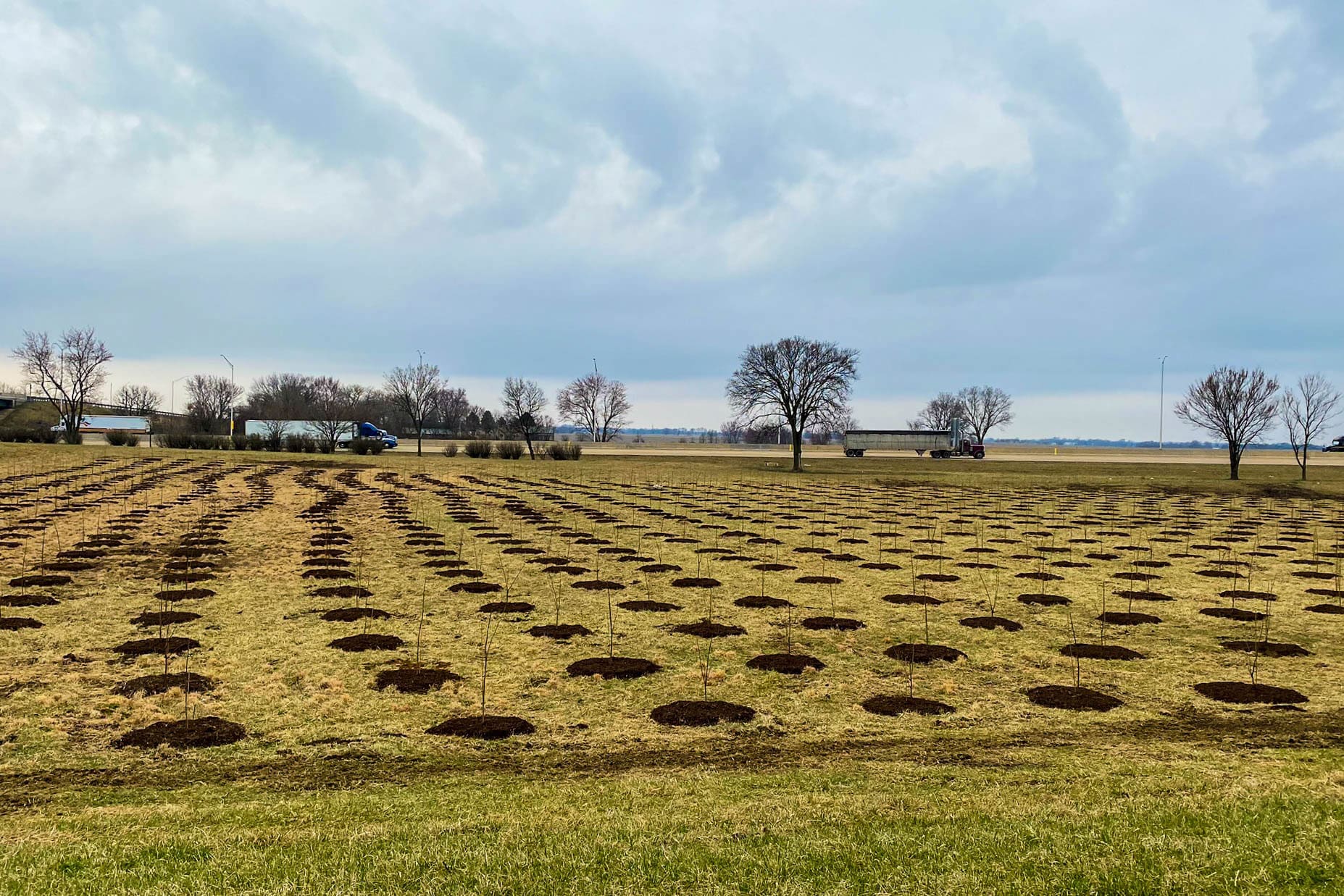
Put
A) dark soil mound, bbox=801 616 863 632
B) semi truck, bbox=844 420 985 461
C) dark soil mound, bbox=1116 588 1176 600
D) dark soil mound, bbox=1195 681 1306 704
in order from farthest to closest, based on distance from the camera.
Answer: semi truck, bbox=844 420 985 461 → dark soil mound, bbox=1116 588 1176 600 → dark soil mound, bbox=801 616 863 632 → dark soil mound, bbox=1195 681 1306 704

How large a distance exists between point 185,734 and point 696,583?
270 inches

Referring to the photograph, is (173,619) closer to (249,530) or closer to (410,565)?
(410,565)

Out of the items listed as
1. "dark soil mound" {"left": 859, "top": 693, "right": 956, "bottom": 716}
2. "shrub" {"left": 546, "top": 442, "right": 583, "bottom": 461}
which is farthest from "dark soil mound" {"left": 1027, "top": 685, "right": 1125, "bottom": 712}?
"shrub" {"left": 546, "top": 442, "right": 583, "bottom": 461}

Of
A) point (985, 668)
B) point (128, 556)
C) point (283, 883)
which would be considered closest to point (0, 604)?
point (128, 556)

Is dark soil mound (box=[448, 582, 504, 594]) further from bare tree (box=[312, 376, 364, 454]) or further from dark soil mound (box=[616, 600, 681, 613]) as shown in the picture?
bare tree (box=[312, 376, 364, 454])

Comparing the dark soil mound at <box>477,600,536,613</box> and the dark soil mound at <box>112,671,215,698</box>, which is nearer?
the dark soil mound at <box>112,671,215,698</box>

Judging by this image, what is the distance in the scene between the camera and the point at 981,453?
77438 millimetres

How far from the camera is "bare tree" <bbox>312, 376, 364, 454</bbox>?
60.9 m

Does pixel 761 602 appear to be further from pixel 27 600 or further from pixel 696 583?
pixel 27 600

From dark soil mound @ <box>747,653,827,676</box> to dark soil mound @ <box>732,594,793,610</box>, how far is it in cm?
223

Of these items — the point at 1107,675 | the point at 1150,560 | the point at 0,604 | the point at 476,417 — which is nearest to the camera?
the point at 1107,675

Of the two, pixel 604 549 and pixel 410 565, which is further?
pixel 604 549

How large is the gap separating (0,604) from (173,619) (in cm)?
219

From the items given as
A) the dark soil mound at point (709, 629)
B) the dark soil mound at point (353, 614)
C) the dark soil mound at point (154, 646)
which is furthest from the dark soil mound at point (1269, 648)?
the dark soil mound at point (154, 646)
